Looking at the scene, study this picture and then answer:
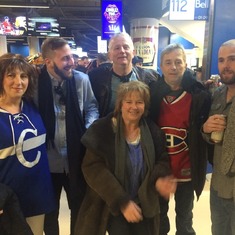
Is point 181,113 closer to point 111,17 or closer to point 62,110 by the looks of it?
point 62,110

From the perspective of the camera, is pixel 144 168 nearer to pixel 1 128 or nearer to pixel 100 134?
pixel 100 134

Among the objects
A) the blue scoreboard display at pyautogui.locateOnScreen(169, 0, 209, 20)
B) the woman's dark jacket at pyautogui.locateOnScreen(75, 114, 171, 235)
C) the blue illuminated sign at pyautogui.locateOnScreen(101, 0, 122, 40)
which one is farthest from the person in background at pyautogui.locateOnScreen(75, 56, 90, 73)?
the woman's dark jacket at pyautogui.locateOnScreen(75, 114, 171, 235)

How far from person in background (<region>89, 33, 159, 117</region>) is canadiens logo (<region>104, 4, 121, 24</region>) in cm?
524

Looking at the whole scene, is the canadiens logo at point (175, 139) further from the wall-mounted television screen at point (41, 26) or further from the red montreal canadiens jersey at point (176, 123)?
the wall-mounted television screen at point (41, 26)

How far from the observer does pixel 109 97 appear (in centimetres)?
207

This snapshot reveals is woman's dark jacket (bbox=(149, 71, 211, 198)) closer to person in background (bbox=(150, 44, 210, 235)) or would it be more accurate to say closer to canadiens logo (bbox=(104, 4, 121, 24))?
person in background (bbox=(150, 44, 210, 235))

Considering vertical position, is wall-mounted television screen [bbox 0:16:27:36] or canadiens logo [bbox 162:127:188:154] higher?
wall-mounted television screen [bbox 0:16:27:36]

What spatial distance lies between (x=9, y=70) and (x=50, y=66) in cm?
43

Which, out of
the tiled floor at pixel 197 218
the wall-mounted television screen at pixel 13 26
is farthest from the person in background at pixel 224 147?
the wall-mounted television screen at pixel 13 26

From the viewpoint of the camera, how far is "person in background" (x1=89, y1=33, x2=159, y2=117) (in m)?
2.05

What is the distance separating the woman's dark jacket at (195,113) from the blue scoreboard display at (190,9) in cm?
262

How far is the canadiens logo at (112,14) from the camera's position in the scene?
273 inches

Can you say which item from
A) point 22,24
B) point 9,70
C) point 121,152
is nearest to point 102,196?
point 121,152

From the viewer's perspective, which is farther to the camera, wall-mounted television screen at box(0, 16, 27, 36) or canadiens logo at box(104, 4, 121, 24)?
wall-mounted television screen at box(0, 16, 27, 36)
